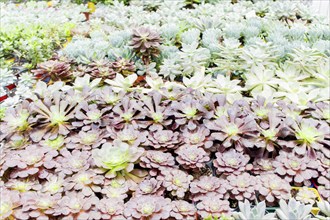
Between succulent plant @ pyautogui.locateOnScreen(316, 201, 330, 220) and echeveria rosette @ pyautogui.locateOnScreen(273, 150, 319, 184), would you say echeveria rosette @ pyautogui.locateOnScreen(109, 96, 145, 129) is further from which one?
succulent plant @ pyautogui.locateOnScreen(316, 201, 330, 220)

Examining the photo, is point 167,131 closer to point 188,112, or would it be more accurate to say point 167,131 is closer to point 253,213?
point 188,112

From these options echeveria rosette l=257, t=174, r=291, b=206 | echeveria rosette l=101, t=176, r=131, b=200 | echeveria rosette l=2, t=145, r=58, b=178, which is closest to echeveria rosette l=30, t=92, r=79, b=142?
echeveria rosette l=2, t=145, r=58, b=178

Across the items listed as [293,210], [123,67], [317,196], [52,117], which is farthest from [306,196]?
[123,67]

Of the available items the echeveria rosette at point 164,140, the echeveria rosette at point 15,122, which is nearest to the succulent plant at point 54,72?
the echeveria rosette at point 15,122

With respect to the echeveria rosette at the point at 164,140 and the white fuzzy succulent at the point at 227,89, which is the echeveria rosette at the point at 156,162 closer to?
the echeveria rosette at the point at 164,140

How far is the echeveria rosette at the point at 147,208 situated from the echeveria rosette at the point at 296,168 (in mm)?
478

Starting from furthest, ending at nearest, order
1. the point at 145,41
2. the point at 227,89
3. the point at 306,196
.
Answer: the point at 145,41, the point at 227,89, the point at 306,196

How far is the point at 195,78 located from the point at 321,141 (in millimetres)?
738

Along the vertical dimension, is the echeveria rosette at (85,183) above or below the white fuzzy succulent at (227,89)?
below

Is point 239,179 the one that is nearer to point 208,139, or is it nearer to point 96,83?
point 208,139

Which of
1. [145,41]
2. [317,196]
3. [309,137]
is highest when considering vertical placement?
[145,41]

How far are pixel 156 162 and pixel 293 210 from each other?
0.54 metres

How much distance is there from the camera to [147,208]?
1.29 metres

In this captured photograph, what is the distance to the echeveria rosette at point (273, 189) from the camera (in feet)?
4.54
